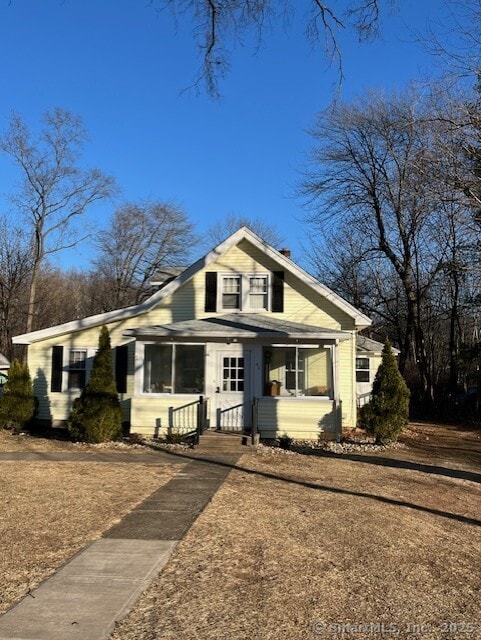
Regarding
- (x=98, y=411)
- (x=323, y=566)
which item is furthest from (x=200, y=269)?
(x=323, y=566)

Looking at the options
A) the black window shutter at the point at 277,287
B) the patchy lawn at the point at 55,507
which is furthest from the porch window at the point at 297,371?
the patchy lawn at the point at 55,507

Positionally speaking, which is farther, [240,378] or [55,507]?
[240,378]

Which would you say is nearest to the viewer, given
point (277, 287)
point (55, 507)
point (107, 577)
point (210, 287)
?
point (107, 577)

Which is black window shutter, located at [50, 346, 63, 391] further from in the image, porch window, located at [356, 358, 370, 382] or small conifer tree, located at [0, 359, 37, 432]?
porch window, located at [356, 358, 370, 382]

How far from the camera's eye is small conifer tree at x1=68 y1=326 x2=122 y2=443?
13.6m

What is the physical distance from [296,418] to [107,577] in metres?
10.4

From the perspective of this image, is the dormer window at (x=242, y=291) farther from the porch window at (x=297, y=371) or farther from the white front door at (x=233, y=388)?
the white front door at (x=233, y=388)

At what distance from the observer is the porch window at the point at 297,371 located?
49.8 feet

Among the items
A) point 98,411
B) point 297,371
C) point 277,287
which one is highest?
point 277,287

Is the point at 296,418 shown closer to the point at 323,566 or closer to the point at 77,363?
the point at 77,363

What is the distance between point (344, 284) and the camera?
104 ft

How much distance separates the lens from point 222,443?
13.5 meters

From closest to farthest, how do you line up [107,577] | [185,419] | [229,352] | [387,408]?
[107,577] → [387,408] → [185,419] → [229,352]

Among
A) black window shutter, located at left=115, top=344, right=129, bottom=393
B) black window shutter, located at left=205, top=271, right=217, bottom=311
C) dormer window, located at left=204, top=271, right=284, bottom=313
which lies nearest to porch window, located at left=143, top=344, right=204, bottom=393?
black window shutter, located at left=115, top=344, right=129, bottom=393
